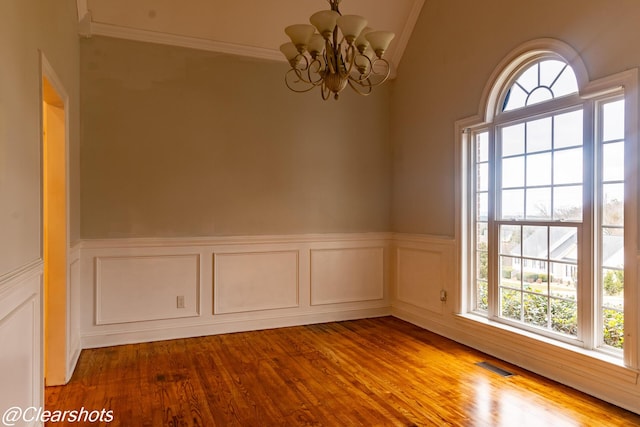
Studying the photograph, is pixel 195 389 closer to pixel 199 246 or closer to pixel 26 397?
pixel 26 397

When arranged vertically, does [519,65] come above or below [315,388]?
above

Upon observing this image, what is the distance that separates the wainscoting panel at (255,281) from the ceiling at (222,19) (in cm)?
209

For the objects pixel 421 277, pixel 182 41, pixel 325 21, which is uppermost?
pixel 182 41

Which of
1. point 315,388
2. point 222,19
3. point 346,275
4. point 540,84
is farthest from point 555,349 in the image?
point 222,19

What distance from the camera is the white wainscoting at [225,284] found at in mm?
3967

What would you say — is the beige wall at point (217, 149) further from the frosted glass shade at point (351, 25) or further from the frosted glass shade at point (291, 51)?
the frosted glass shade at point (351, 25)

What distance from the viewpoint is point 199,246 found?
427 cm

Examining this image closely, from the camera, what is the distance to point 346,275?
4926mm

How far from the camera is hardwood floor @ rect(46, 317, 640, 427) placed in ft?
8.46

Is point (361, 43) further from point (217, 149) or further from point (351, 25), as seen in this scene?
point (217, 149)

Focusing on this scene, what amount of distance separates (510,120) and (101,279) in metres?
3.82

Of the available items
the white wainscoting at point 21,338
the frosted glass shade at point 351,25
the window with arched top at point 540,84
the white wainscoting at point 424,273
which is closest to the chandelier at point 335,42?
the frosted glass shade at point 351,25

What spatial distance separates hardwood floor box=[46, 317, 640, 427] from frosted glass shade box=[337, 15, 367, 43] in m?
2.23

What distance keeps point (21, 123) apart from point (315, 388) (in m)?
2.33
